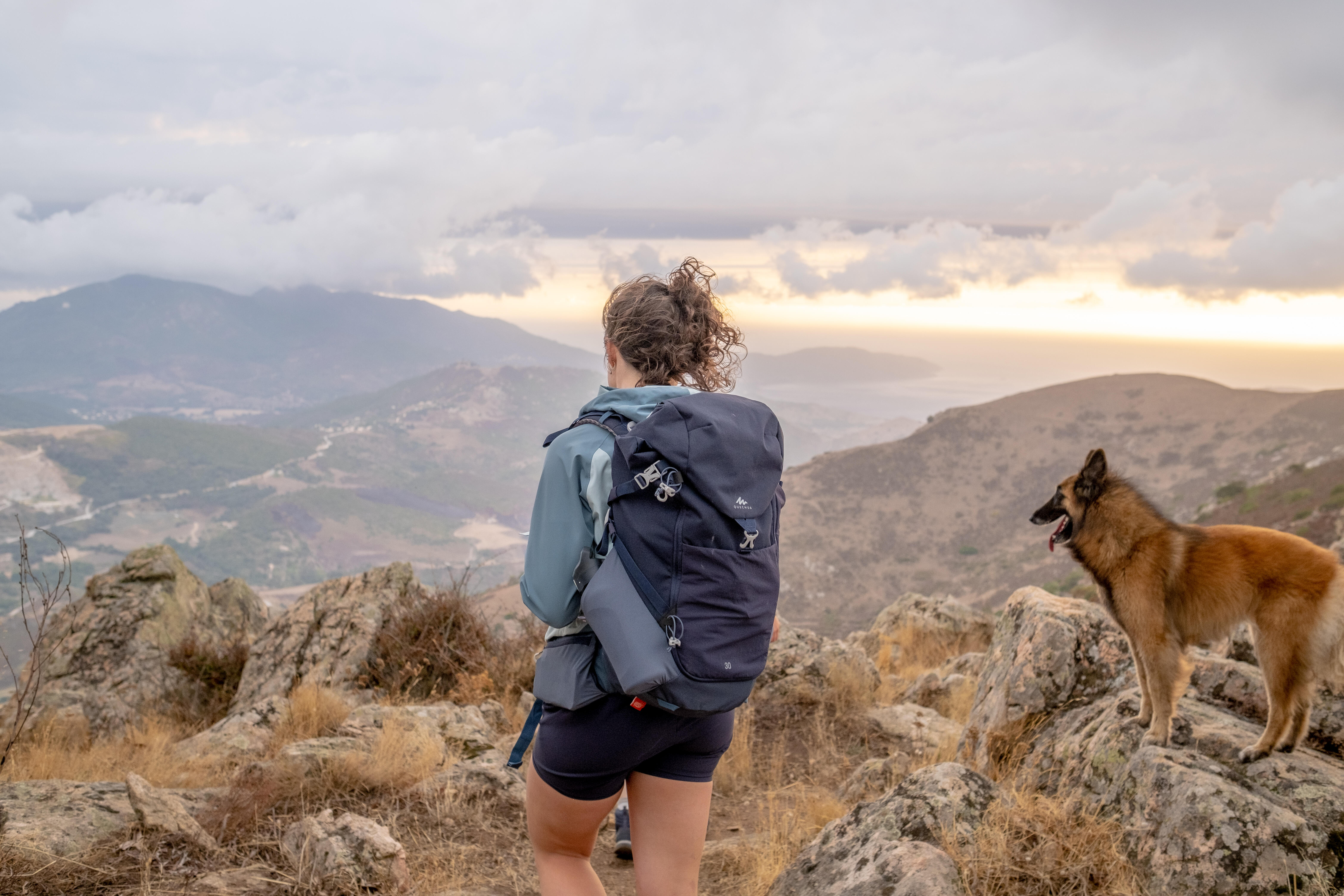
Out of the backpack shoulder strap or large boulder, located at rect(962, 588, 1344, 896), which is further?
large boulder, located at rect(962, 588, 1344, 896)

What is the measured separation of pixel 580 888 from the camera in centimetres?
235

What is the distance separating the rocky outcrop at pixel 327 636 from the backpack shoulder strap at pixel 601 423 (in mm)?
6421

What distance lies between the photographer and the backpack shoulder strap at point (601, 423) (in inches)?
83.8

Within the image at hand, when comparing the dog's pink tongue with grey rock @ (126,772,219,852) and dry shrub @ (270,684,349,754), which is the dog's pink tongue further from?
dry shrub @ (270,684,349,754)

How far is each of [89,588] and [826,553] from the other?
197 feet

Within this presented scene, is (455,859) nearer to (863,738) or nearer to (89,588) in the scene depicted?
(863,738)

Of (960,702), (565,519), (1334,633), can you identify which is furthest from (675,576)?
(960,702)

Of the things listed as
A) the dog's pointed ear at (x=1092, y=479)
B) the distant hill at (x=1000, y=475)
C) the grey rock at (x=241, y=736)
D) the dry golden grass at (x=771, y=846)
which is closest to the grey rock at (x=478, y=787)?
the dry golden grass at (x=771, y=846)

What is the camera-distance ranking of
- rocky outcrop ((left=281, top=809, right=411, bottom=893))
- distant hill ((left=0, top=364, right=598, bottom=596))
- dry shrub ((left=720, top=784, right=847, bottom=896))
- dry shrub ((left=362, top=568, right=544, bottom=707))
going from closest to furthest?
rocky outcrop ((left=281, top=809, right=411, bottom=893)), dry shrub ((left=720, top=784, right=847, bottom=896)), dry shrub ((left=362, top=568, right=544, bottom=707)), distant hill ((left=0, top=364, right=598, bottom=596))

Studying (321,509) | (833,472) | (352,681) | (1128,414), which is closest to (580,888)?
(352,681)

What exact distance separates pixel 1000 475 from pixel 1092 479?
7951 cm

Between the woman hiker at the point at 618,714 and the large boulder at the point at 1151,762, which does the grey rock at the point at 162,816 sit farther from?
the large boulder at the point at 1151,762

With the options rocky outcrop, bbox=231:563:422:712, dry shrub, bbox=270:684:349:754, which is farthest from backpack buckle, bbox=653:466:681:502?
rocky outcrop, bbox=231:563:422:712

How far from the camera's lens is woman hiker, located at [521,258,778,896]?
205 cm
